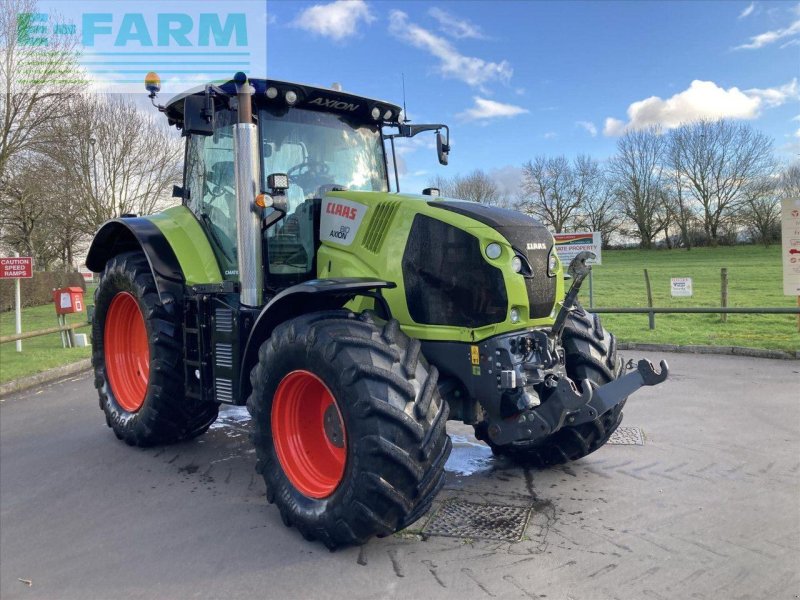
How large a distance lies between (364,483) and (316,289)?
1.04m

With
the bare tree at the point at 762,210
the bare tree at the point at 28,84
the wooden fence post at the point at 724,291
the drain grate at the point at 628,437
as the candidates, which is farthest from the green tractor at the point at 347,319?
the bare tree at the point at 762,210

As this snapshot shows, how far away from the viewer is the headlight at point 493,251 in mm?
3428

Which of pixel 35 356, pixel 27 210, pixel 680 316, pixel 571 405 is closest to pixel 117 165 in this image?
pixel 27 210

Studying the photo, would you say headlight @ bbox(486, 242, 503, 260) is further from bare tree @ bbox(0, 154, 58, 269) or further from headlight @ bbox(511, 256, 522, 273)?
bare tree @ bbox(0, 154, 58, 269)

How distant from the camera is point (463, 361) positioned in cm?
350

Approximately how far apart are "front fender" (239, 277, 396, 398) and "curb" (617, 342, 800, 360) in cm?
771

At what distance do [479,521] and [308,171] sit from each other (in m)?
2.59

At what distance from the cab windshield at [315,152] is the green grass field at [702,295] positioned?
7514mm

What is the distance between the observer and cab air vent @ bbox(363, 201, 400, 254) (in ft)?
12.4

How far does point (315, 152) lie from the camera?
448 cm

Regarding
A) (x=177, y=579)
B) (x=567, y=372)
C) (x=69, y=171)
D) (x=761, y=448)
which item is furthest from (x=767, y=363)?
(x=69, y=171)

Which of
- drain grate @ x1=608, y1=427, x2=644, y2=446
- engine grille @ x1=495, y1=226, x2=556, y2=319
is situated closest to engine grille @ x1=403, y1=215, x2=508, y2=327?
engine grille @ x1=495, y1=226, x2=556, y2=319

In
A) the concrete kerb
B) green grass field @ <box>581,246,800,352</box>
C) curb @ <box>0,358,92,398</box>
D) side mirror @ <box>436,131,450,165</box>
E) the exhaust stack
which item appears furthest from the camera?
green grass field @ <box>581,246,800,352</box>

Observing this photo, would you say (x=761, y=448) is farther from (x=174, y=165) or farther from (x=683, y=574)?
(x=174, y=165)
